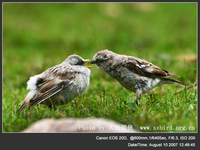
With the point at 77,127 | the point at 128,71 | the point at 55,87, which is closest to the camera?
the point at 77,127

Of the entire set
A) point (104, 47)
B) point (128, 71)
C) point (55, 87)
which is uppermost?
point (104, 47)

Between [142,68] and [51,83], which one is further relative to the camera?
[142,68]

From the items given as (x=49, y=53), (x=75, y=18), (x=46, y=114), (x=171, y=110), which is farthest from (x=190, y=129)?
(x=75, y=18)

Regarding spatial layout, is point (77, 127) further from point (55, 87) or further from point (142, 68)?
point (142, 68)

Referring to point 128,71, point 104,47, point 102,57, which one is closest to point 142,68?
point 128,71

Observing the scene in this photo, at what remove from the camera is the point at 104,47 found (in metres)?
14.2

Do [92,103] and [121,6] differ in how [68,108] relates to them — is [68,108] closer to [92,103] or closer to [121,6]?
[92,103]

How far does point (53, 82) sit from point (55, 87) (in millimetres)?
137

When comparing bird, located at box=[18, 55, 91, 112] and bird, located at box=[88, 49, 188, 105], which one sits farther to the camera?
bird, located at box=[88, 49, 188, 105]

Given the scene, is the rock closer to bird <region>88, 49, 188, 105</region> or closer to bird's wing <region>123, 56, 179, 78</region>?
bird <region>88, 49, 188, 105</region>

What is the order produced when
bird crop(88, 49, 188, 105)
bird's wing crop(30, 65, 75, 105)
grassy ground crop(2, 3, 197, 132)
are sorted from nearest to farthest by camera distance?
grassy ground crop(2, 3, 197, 132), bird's wing crop(30, 65, 75, 105), bird crop(88, 49, 188, 105)

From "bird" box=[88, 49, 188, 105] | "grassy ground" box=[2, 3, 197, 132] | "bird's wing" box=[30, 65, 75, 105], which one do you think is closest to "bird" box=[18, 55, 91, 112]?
"bird's wing" box=[30, 65, 75, 105]

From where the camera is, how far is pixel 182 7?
2119cm

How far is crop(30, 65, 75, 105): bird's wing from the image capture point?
6.35 meters
